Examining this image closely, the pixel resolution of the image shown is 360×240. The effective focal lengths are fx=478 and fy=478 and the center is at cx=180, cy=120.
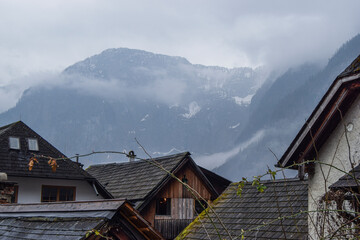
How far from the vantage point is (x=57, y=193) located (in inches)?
804

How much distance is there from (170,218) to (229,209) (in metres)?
8.33

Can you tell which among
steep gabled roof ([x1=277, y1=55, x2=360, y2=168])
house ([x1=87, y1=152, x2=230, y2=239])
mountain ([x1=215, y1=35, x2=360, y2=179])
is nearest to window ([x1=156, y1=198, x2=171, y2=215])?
house ([x1=87, y1=152, x2=230, y2=239])

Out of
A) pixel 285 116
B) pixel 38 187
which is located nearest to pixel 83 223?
pixel 38 187

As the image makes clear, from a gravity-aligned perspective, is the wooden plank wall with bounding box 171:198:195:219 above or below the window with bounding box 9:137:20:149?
below

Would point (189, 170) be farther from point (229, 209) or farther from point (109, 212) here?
point (109, 212)

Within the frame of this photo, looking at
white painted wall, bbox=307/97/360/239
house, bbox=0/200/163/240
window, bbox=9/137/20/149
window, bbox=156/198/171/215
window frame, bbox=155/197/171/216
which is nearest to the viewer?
house, bbox=0/200/163/240

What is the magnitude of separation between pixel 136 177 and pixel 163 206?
7.40 feet

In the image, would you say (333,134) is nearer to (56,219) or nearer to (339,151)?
(339,151)

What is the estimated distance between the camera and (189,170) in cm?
2297

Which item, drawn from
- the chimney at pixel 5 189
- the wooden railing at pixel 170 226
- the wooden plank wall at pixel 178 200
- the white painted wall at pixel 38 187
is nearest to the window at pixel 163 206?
the wooden plank wall at pixel 178 200

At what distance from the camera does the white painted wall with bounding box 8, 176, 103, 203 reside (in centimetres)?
1933

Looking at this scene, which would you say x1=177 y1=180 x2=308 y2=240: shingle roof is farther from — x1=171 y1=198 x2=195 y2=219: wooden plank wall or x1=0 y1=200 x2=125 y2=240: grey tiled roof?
x1=171 y1=198 x2=195 y2=219: wooden plank wall

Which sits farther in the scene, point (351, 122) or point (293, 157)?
point (293, 157)

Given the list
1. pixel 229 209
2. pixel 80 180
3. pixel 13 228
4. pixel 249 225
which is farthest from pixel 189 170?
pixel 13 228
